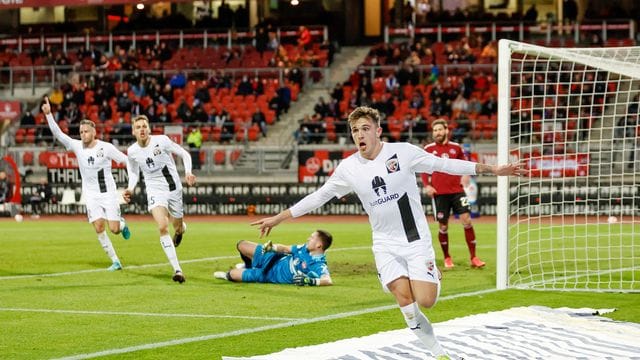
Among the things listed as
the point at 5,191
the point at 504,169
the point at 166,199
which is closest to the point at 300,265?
the point at 166,199

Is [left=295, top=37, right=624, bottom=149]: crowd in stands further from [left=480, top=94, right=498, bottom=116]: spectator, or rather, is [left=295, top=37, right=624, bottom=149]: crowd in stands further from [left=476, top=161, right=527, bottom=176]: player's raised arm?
[left=476, top=161, right=527, bottom=176]: player's raised arm

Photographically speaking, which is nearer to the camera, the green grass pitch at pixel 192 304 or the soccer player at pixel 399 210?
the soccer player at pixel 399 210

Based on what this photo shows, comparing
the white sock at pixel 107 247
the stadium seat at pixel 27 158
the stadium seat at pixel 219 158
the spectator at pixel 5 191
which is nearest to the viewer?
the white sock at pixel 107 247

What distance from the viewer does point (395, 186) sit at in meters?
8.98

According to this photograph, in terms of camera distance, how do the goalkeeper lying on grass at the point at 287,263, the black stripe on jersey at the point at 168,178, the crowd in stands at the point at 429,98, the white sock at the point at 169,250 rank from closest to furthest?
the goalkeeper lying on grass at the point at 287,263, the white sock at the point at 169,250, the black stripe on jersey at the point at 168,178, the crowd in stands at the point at 429,98

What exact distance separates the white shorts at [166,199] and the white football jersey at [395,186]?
775 cm

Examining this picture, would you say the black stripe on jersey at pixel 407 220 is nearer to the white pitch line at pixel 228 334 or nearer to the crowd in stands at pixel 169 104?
the white pitch line at pixel 228 334

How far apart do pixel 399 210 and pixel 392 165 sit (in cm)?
36

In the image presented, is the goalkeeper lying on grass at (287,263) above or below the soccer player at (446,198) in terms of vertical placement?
below

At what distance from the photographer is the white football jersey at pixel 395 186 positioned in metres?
8.95

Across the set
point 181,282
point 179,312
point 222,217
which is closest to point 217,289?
point 181,282

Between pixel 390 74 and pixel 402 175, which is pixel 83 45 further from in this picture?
pixel 402 175

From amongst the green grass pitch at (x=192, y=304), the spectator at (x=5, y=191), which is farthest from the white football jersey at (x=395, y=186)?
the spectator at (x=5, y=191)

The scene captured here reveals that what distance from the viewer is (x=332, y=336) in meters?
10.5
